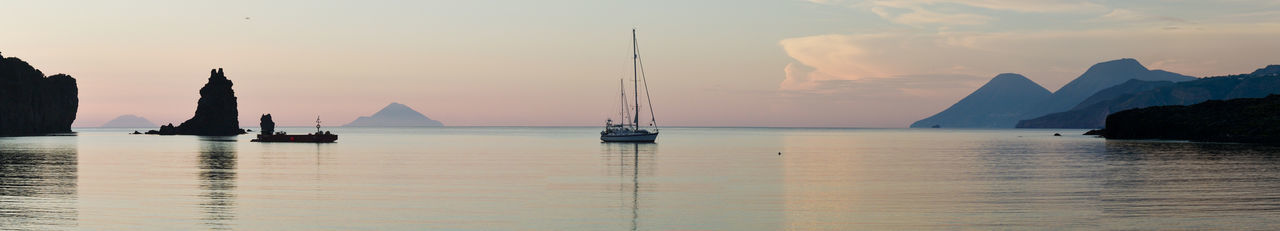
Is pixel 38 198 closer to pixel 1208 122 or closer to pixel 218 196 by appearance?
pixel 218 196

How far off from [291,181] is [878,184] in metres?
29.1

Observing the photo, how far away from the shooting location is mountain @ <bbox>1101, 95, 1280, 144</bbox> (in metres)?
151

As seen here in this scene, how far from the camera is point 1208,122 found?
553 feet

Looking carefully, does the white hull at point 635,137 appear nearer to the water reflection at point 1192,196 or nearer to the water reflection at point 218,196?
the water reflection at point 218,196

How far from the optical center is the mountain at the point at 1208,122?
496 ft

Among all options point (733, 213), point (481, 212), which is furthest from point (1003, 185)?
point (481, 212)

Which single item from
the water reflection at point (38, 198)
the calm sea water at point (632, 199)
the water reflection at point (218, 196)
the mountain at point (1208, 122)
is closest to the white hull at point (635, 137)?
the calm sea water at point (632, 199)

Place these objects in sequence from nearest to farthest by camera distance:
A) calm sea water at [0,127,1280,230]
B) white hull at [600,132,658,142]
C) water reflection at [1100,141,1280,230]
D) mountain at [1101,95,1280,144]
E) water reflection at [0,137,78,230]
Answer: water reflection at [0,137,78,230]
calm sea water at [0,127,1280,230]
water reflection at [1100,141,1280,230]
white hull at [600,132,658,142]
mountain at [1101,95,1280,144]

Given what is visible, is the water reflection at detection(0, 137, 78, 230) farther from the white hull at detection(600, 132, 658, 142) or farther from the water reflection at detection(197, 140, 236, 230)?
the white hull at detection(600, 132, 658, 142)

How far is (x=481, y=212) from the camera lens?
32.0 m

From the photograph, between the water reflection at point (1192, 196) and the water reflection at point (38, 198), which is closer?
the water reflection at point (38, 198)

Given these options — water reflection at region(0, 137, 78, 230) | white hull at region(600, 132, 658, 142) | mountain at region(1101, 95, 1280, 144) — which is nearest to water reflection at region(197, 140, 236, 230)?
water reflection at region(0, 137, 78, 230)

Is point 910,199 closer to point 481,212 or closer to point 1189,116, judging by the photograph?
point 481,212

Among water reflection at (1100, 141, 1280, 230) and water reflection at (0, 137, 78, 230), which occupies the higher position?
water reflection at (0, 137, 78, 230)
